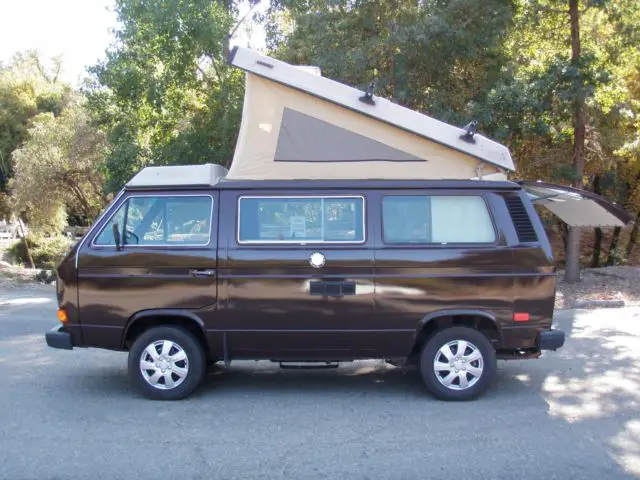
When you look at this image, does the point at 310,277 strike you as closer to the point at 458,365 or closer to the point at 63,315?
the point at 458,365

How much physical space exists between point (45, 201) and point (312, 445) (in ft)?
72.8

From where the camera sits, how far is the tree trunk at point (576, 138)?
13.6 metres

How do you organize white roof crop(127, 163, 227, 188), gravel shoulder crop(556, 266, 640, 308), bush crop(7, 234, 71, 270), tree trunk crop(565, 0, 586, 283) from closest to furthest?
white roof crop(127, 163, 227, 188)
gravel shoulder crop(556, 266, 640, 308)
tree trunk crop(565, 0, 586, 283)
bush crop(7, 234, 71, 270)

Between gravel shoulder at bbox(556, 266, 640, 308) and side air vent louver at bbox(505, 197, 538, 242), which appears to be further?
gravel shoulder at bbox(556, 266, 640, 308)

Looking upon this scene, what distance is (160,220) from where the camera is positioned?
6.55m

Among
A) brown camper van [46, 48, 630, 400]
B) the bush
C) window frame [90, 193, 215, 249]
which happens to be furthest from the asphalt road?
the bush

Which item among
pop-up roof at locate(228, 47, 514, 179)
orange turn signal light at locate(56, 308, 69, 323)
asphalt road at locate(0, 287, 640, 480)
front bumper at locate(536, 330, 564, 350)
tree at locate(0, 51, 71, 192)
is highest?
tree at locate(0, 51, 71, 192)

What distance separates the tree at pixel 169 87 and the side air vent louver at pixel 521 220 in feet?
30.2

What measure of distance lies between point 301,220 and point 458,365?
2.02 metres

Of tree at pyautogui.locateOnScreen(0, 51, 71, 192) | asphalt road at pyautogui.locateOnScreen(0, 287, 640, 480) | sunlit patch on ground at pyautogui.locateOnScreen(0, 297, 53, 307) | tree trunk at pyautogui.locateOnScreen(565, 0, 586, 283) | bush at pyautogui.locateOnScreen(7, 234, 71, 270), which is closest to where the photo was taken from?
asphalt road at pyautogui.locateOnScreen(0, 287, 640, 480)

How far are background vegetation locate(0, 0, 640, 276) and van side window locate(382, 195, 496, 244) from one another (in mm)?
7203

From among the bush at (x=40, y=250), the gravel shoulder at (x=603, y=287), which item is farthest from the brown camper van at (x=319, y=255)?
the bush at (x=40, y=250)

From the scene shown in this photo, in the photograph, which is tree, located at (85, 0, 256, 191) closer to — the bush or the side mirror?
the side mirror

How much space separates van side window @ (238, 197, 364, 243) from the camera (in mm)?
6430
